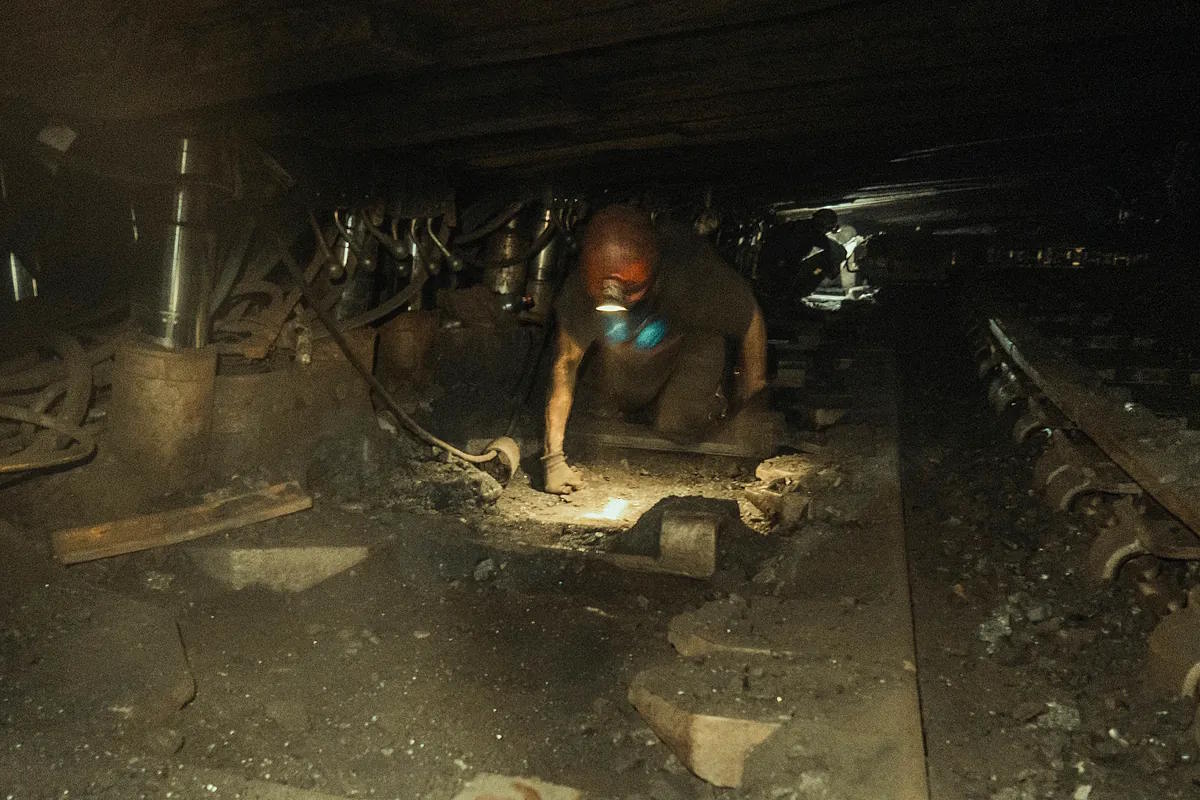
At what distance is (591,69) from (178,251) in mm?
2407

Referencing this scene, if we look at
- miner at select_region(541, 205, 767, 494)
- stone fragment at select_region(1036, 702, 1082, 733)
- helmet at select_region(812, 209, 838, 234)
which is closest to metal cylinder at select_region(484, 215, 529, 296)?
miner at select_region(541, 205, 767, 494)

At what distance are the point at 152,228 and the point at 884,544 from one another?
163 inches

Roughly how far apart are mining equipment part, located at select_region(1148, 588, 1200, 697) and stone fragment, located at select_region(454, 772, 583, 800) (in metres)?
1.92

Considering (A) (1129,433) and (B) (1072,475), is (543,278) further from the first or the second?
(A) (1129,433)

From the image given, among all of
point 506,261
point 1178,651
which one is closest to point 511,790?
point 1178,651

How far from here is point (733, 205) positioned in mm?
9977

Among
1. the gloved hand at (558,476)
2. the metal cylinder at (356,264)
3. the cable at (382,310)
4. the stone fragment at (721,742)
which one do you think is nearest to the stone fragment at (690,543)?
the stone fragment at (721,742)

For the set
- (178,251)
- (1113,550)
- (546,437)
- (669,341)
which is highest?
(178,251)

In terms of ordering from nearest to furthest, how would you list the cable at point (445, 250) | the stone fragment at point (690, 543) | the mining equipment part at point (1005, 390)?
the stone fragment at point (690, 543) < the mining equipment part at point (1005, 390) < the cable at point (445, 250)

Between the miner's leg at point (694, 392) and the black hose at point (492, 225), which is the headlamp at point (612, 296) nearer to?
the miner's leg at point (694, 392)

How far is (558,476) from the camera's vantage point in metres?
5.60

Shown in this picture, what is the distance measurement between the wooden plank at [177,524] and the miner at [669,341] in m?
1.65

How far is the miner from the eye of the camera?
5.49 metres

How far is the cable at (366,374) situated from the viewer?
5.43 m
